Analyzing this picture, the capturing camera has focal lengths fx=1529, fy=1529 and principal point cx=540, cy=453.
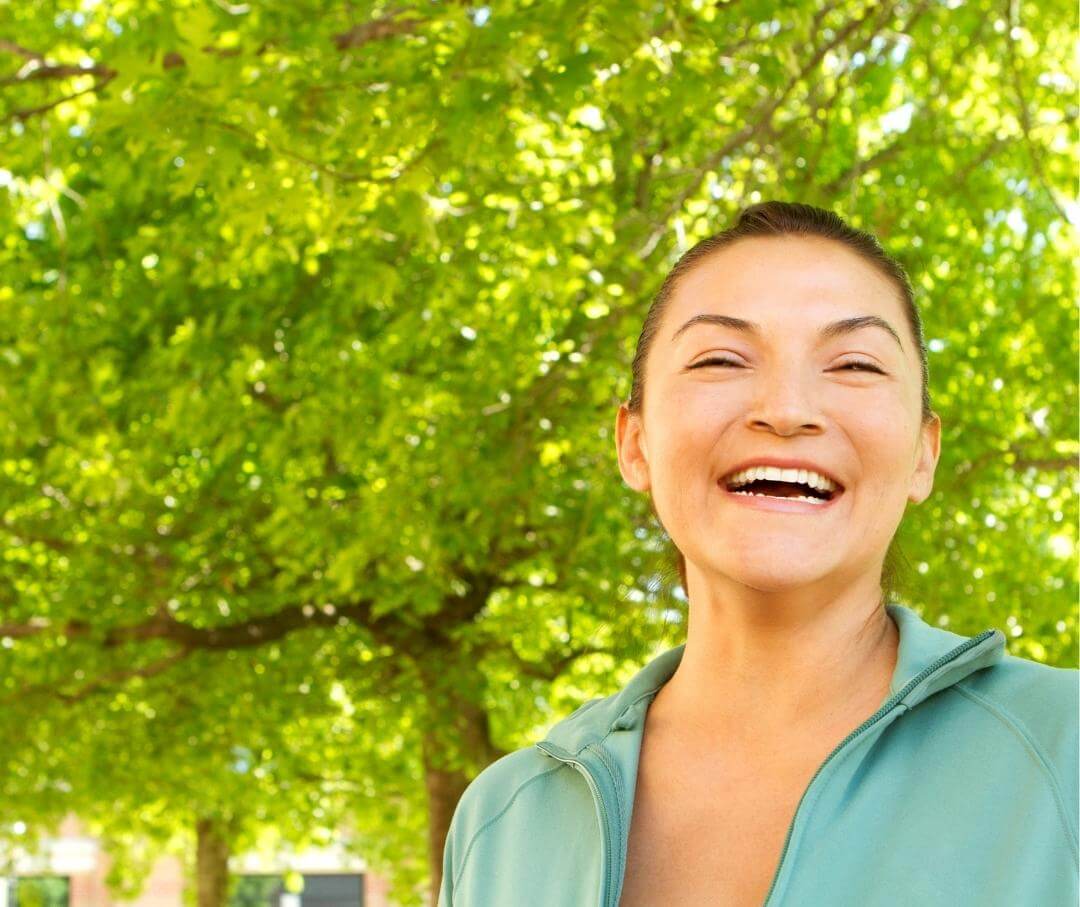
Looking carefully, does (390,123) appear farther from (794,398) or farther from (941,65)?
(941,65)

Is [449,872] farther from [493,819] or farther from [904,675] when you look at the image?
[904,675]

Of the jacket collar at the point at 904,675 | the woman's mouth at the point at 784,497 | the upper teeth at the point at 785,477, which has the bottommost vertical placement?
the jacket collar at the point at 904,675

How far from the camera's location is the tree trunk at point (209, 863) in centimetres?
1728

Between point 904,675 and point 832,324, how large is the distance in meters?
0.44

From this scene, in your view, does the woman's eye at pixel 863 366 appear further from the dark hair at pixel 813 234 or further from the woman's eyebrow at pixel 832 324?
the dark hair at pixel 813 234

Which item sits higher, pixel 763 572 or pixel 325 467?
pixel 325 467

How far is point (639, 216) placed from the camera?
6895 millimetres

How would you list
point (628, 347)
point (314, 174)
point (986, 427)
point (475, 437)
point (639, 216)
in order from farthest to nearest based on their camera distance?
point (986, 427) → point (475, 437) → point (628, 347) → point (639, 216) → point (314, 174)

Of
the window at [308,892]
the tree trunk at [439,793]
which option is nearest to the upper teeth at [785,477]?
the tree trunk at [439,793]

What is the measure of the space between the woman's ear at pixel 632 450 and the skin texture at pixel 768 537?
11 centimetres

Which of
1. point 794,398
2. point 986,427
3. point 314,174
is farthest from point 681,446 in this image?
point 986,427

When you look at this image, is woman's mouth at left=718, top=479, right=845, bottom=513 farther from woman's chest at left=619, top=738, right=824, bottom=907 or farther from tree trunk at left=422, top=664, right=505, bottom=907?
tree trunk at left=422, top=664, right=505, bottom=907

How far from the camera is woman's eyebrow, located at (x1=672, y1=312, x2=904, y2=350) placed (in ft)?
6.31

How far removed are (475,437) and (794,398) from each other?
686 centimetres
